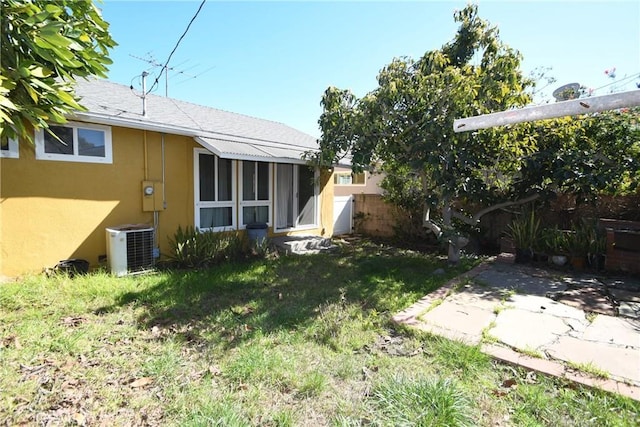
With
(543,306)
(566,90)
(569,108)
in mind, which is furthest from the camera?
(566,90)

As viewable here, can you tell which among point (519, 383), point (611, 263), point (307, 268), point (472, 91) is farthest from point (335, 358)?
point (611, 263)

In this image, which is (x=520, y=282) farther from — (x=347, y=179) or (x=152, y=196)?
(x=347, y=179)

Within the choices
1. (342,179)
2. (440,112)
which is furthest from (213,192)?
(342,179)

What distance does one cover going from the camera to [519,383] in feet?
11.8

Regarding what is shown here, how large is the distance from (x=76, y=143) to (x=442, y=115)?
9040 mm

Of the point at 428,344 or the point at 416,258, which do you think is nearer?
the point at 428,344

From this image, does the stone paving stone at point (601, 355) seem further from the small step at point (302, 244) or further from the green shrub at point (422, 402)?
the small step at point (302, 244)

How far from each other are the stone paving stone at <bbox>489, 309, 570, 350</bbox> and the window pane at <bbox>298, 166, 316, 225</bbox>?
8.66 metres

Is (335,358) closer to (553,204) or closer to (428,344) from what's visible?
(428,344)

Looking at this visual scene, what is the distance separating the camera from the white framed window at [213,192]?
9.80 meters

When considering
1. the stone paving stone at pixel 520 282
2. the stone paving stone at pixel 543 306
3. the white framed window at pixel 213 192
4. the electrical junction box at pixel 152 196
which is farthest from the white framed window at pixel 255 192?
the stone paving stone at pixel 543 306

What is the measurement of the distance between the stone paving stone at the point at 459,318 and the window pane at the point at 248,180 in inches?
299

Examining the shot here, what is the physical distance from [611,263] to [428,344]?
23.7ft

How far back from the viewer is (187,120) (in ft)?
33.7
